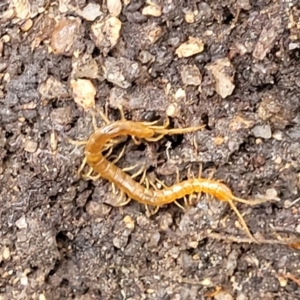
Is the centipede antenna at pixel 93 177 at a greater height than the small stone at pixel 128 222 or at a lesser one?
greater

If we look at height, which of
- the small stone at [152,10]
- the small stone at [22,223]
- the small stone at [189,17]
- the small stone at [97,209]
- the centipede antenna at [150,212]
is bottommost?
the centipede antenna at [150,212]

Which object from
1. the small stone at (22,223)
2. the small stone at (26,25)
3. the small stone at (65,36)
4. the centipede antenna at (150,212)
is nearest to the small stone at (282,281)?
the centipede antenna at (150,212)

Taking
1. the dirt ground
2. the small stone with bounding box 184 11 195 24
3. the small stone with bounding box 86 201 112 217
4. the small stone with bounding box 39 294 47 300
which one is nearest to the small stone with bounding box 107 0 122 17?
the dirt ground

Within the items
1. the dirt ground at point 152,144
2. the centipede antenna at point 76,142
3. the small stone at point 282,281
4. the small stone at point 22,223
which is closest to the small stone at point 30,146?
the dirt ground at point 152,144

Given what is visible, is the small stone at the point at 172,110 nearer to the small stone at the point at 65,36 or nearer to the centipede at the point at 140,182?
the centipede at the point at 140,182

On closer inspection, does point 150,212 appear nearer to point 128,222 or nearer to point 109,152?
point 128,222

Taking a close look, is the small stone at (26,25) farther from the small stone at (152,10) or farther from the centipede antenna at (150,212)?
the centipede antenna at (150,212)

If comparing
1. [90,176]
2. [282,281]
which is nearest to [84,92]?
[90,176]

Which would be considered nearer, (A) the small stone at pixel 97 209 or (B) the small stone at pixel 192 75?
(B) the small stone at pixel 192 75
